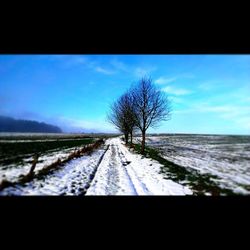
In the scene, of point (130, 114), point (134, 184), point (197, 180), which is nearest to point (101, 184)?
point (134, 184)

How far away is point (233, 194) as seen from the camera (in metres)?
5.57

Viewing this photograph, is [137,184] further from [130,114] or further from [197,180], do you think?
[130,114]

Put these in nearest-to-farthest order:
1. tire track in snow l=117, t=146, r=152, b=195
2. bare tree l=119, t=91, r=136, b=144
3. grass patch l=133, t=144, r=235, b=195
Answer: grass patch l=133, t=144, r=235, b=195, tire track in snow l=117, t=146, r=152, b=195, bare tree l=119, t=91, r=136, b=144

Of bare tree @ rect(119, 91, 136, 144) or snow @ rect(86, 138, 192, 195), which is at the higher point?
bare tree @ rect(119, 91, 136, 144)

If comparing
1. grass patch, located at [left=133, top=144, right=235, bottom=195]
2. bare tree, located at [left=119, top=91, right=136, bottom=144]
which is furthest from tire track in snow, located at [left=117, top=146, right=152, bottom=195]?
bare tree, located at [left=119, top=91, right=136, bottom=144]

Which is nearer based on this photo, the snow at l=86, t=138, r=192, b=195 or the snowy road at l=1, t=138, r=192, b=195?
the snowy road at l=1, t=138, r=192, b=195

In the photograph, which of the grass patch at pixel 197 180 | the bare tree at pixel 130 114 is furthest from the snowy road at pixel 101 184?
the bare tree at pixel 130 114

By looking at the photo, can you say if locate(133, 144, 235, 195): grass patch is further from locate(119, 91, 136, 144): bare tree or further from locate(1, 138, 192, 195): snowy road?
locate(119, 91, 136, 144): bare tree

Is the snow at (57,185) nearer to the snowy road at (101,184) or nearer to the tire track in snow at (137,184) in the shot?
the snowy road at (101,184)
